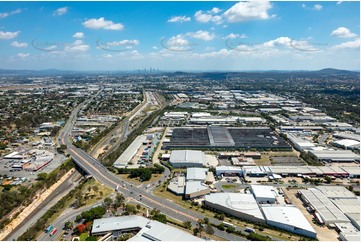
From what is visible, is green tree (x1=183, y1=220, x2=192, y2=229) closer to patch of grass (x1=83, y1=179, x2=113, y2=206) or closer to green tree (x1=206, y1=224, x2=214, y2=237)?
green tree (x1=206, y1=224, x2=214, y2=237)

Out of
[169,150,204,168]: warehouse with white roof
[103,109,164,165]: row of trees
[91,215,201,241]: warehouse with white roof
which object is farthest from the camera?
[103,109,164,165]: row of trees

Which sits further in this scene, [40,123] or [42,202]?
[40,123]

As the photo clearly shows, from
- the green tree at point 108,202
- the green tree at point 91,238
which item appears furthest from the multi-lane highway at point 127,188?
the green tree at point 91,238

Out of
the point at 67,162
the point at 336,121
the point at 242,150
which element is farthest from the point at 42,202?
the point at 336,121

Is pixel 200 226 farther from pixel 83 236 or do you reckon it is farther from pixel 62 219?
pixel 62 219

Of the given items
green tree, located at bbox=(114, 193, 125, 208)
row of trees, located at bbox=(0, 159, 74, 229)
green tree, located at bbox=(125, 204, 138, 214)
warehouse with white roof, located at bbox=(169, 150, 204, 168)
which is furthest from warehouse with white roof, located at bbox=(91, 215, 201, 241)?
warehouse with white roof, located at bbox=(169, 150, 204, 168)

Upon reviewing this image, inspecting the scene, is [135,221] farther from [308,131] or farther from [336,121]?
[336,121]
